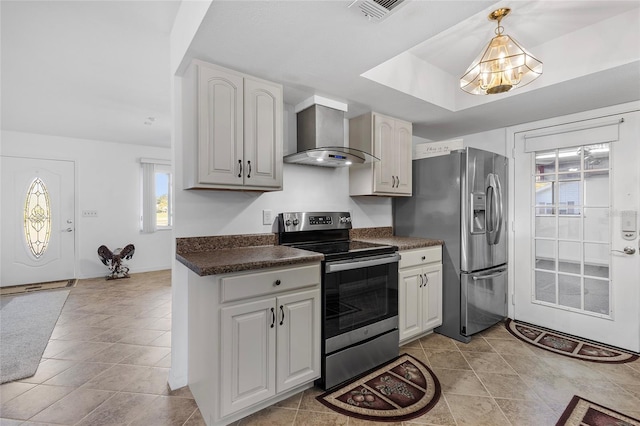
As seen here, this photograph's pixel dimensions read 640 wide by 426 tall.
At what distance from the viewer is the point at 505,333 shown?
2957 millimetres

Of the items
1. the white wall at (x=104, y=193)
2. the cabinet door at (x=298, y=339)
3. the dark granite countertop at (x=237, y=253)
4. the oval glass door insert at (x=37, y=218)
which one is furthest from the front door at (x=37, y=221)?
the cabinet door at (x=298, y=339)

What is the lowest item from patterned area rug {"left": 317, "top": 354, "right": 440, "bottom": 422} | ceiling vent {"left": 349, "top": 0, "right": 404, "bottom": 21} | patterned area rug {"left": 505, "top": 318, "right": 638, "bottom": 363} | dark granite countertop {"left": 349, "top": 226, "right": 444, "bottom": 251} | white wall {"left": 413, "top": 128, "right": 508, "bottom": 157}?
patterned area rug {"left": 317, "top": 354, "right": 440, "bottom": 422}

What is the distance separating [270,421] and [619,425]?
1999mm

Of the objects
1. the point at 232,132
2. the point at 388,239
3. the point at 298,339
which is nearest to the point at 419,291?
the point at 388,239

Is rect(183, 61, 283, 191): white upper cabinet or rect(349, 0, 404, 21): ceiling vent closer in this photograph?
rect(349, 0, 404, 21): ceiling vent

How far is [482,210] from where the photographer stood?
2902 millimetres

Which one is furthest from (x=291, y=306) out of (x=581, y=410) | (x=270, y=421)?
(x=581, y=410)

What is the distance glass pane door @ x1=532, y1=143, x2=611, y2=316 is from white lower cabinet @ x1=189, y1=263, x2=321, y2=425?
262 cm

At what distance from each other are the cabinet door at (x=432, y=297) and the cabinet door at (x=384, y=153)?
86cm

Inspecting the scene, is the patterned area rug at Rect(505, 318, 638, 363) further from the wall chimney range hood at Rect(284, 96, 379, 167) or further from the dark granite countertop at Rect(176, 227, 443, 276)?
the wall chimney range hood at Rect(284, 96, 379, 167)

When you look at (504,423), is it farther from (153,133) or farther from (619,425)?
(153,133)

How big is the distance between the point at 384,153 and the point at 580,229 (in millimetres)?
2005

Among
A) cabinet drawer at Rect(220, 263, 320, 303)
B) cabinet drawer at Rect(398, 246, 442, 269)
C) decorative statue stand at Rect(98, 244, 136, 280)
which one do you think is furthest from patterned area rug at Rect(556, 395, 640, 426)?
decorative statue stand at Rect(98, 244, 136, 280)

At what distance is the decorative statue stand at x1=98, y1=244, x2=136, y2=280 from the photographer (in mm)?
5059
